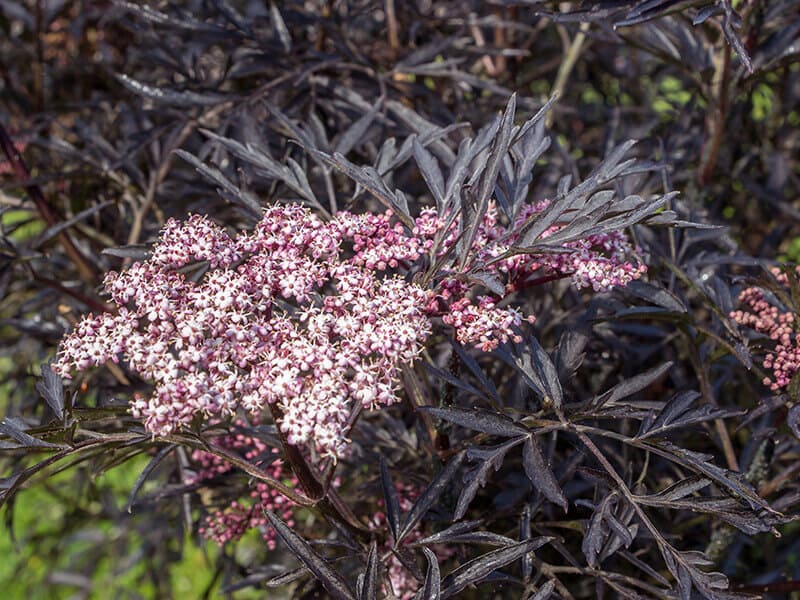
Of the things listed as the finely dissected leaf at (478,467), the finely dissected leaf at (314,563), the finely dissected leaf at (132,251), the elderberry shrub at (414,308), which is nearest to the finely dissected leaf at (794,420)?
the elderberry shrub at (414,308)

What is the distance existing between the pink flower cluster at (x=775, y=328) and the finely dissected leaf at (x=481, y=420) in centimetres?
34

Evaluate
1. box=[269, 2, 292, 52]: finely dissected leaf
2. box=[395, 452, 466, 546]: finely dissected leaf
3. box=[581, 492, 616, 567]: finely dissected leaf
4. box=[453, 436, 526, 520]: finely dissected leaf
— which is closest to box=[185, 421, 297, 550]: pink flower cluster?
box=[395, 452, 466, 546]: finely dissected leaf

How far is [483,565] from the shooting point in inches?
38.4

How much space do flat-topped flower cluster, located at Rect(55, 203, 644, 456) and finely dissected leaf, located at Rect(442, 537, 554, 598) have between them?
0.22 meters

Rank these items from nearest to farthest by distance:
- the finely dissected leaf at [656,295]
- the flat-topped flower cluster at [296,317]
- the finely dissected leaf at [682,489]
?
the flat-topped flower cluster at [296,317], the finely dissected leaf at [682,489], the finely dissected leaf at [656,295]

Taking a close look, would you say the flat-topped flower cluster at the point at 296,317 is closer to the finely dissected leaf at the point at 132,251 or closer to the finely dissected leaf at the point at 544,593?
the finely dissected leaf at the point at 132,251

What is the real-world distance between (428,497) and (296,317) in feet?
0.91

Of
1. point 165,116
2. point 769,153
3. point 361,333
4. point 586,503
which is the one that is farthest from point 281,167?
point 769,153

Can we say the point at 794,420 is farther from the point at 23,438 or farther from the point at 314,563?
the point at 23,438

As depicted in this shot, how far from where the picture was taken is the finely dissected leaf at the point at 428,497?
1062 millimetres

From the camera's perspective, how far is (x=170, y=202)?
5.49 ft

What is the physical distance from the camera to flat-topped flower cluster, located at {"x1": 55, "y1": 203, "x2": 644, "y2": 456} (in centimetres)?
89

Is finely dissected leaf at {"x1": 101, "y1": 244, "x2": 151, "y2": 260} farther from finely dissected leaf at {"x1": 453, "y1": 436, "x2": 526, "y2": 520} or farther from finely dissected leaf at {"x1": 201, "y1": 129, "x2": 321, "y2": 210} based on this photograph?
finely dissected leaf at {"x1": 453, "y1": 436, "x2": 526, "y2": 520}

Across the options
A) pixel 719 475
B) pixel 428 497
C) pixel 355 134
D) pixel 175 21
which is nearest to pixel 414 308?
pixel 428 497
